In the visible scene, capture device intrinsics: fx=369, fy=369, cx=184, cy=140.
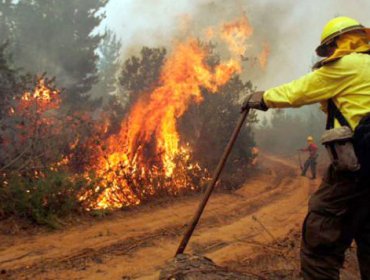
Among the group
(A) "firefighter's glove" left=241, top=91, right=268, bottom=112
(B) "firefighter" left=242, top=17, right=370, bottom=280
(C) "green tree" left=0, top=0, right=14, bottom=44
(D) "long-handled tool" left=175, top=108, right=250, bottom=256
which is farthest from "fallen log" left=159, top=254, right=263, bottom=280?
(C) "green tree" left=0, top=0, right=14, bottom=44

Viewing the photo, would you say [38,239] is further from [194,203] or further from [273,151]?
[273,151]

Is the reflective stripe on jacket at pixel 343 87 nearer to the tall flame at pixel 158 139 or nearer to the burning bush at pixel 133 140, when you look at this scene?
the burning bush at pixel 133 140

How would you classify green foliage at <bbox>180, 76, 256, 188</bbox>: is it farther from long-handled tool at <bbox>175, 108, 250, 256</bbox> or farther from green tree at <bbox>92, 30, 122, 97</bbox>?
green tree at <bbox>92, 30, 122, 97</bbox>

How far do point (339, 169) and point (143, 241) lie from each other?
12.6 ft

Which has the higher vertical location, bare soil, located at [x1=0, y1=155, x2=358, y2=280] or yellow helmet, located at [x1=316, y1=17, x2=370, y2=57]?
yellow helmet, located at [x1=316, y1=17, x2=370, y2=57]

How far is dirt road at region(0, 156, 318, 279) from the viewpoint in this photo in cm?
480

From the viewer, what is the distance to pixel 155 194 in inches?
363

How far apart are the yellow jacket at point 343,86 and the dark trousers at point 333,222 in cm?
50

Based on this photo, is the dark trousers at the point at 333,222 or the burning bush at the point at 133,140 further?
the burning bush at the point at 133,140

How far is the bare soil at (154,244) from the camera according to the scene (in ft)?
15.6

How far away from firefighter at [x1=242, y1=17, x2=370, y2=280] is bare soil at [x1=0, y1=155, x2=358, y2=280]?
0.89 m

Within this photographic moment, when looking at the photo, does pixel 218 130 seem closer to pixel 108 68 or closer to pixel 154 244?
pixel 154 244

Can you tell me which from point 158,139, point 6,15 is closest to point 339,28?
point 158,139

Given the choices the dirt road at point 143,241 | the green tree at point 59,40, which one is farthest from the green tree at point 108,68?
the dirt road at point 143,241
